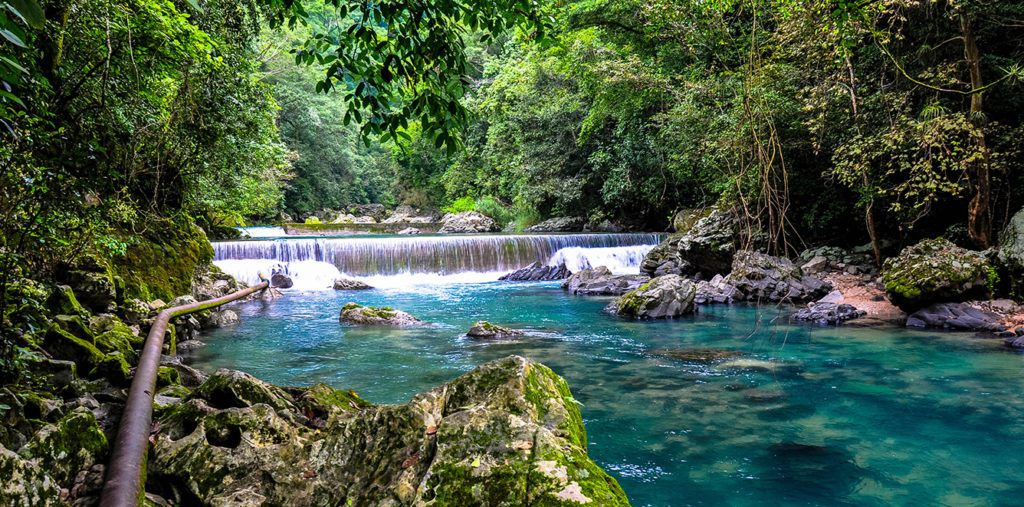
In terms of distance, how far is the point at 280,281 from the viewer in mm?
14297

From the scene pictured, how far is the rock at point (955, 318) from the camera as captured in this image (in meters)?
7.36

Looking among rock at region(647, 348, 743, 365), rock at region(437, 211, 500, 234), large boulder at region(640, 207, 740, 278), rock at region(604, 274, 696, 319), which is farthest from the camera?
rock at region(437, 211, 500, 234)

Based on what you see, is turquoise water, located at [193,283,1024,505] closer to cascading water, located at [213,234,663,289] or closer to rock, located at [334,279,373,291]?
rock, located at [334,279,373,291]

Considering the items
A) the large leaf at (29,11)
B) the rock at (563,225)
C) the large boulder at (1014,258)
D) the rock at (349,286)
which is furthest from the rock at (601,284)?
the large leaf at (29,11)

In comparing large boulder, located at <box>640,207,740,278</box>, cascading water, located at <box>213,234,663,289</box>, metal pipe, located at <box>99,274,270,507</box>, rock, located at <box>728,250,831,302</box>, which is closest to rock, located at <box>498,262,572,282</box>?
cascading water, located at <box>213,234,663,289</box>

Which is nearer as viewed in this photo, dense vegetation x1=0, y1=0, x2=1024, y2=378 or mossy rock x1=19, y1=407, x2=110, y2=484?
mossy rock x1=19, y1=407, x2=110, y2=484

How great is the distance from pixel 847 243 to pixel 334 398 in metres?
13.3

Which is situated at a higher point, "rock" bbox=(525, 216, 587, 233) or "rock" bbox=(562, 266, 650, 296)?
"rock" bbox=(525, 216, 587, 233)

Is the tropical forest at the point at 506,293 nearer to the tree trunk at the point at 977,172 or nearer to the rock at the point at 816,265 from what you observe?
the tree trunk at the point at 977,172

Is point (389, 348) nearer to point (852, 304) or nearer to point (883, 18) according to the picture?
point (852, 304)

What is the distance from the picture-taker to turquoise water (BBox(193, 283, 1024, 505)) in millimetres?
3498

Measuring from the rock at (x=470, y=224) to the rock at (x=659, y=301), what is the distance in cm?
2014

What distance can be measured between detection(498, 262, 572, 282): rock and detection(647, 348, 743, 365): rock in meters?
9.04

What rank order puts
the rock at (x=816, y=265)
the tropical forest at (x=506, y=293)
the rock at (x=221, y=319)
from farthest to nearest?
the rock at (x=816, y=265), the rock at (x=221, y=319), the tropical forest at (x=506, y=293)
